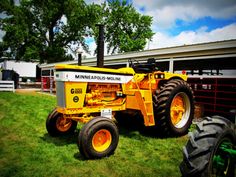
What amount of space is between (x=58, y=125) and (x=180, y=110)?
316 centimetres

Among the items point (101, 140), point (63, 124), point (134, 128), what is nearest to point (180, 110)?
point (134, 128)

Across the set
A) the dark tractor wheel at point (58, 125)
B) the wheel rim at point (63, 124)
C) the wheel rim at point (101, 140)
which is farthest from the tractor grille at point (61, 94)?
the wheel rim at point (101, 140)

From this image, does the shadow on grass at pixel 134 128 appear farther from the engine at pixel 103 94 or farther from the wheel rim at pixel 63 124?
the wheel rim at pixel 63 124

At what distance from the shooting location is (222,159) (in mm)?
2875

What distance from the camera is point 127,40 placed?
130 feet

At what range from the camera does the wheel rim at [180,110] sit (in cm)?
618

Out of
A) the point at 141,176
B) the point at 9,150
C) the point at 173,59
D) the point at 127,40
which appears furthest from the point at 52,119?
the point at 127,40

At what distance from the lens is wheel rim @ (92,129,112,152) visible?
450 centimetres

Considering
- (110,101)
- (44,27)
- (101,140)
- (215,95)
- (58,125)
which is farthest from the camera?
(44,27)

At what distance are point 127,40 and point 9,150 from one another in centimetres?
3641

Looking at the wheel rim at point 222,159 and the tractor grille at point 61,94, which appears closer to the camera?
the wheel rim at point 222,159

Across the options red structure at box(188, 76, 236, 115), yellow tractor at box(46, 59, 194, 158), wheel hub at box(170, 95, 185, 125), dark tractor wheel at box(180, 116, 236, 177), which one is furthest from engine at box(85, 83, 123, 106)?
red structure at box(188, 76, 236, 115)

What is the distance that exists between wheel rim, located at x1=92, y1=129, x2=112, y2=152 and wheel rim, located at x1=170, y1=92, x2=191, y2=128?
214 centimetres

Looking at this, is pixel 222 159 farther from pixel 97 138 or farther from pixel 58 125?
pixel 58 125
